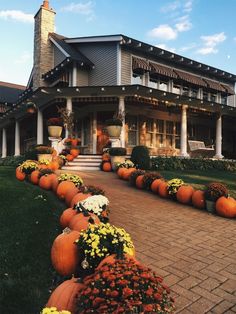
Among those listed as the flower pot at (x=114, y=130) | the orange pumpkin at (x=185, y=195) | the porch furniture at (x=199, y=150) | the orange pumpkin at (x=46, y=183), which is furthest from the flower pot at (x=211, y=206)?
the porch furniture at (x=199, y=150)

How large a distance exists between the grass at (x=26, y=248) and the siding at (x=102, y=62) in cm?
1191

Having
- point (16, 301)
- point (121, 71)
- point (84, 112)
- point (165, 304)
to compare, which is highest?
point (121, 71)

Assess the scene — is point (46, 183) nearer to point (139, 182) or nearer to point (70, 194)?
point (70, 194)

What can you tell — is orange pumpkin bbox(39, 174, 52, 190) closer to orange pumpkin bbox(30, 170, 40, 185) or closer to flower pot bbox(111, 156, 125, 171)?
orange pumpkin bbox(30, 170, 40, 185)

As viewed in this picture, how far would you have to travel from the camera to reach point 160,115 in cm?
1991

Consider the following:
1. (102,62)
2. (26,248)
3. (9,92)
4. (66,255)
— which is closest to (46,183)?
(26,248)

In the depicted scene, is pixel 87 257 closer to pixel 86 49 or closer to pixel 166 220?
pixel 166 220

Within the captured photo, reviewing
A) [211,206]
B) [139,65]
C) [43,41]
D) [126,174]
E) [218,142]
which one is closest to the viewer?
[211,206]

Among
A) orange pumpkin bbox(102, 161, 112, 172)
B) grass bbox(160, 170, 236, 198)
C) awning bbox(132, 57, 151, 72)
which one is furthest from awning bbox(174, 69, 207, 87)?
grass bbox(160, 170, 236, 198)

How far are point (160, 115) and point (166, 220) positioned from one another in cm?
1435

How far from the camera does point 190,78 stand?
68.5 ft

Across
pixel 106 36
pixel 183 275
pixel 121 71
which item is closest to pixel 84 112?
pixel 121 71

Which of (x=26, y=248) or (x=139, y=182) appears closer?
(x=26, y=248)

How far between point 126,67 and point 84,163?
276 inches
